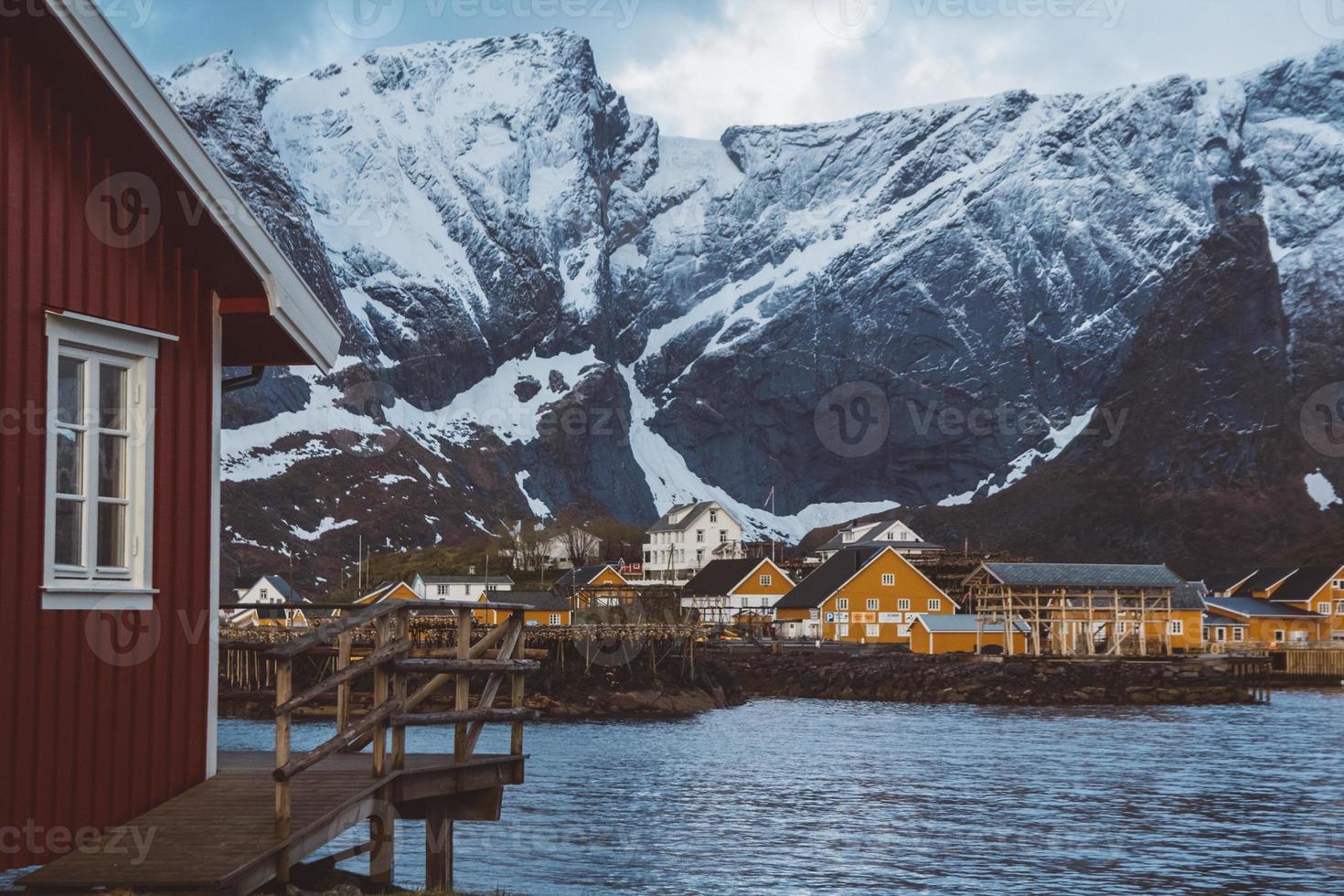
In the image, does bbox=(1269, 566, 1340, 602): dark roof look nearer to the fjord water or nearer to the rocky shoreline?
the rocky shoreline

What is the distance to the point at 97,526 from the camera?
13.4 m

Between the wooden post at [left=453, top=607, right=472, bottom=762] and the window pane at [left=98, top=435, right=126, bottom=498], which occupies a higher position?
the window pane at [left=98, top=435, right=126, bottom=498]

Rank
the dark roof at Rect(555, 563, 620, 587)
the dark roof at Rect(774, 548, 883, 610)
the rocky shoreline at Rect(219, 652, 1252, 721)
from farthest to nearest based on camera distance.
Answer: the dark roof at Rect(555, 563, 620, 587) → the dark roof at Rect(774, 548, 883, 610) → the rocky shoreline at Rect(219, 652, 1252, 721)

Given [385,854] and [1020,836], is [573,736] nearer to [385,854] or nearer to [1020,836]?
[1020,836]

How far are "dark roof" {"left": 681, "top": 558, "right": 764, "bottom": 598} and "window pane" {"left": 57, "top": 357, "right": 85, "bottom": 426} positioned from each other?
132 metres

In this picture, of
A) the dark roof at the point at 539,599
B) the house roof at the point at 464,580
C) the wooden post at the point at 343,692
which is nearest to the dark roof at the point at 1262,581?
the dark roof at the point at 539,599

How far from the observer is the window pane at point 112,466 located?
13414mm

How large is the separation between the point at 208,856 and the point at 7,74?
254 inches

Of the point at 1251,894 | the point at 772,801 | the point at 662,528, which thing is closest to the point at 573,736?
the point at 772,801

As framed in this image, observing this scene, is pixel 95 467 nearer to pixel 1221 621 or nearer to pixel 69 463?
pixel 69 463

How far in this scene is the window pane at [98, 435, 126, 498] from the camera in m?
13.4

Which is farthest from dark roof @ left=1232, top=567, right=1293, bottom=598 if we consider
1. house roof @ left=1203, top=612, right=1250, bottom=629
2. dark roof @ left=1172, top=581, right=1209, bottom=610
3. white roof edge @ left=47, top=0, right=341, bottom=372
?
white roof edge @ left=47, top=0, right=341, bottom=372

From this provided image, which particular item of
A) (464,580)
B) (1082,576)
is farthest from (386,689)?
(464,580)

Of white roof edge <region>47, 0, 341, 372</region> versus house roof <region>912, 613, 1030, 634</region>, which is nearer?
Answer: white roof edge <region>47, 0, 341, 372</region>
